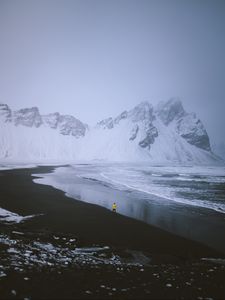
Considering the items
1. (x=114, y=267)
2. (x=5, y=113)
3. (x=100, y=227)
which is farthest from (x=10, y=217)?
(x=5, y=113)

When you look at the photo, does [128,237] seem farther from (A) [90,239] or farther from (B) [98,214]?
(B) [98,214]

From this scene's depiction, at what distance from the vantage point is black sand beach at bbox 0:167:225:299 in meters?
7.35

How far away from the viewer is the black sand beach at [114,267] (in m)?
7.35

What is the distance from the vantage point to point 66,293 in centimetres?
715

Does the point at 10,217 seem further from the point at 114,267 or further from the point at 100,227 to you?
the point at 114,267

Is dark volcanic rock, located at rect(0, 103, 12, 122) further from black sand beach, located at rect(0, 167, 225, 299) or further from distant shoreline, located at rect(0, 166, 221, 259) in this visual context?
black sand beach, located at rect(0, 167, 225, 299)

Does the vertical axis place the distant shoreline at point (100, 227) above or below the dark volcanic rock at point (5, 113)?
below

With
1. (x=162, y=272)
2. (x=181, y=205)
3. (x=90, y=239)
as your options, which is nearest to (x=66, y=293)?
(x=162, y=272)

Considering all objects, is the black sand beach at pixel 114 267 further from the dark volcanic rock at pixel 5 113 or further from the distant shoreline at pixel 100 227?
the dark volcanic rock at pixel 5 113

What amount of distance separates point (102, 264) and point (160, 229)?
19.2 feet

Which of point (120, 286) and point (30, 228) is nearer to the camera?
point (120, 286)

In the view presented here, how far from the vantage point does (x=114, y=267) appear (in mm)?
8992

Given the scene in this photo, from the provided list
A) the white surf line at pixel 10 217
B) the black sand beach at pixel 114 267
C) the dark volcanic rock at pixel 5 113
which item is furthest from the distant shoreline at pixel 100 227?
the dark volcanic rock at pixel 5 113

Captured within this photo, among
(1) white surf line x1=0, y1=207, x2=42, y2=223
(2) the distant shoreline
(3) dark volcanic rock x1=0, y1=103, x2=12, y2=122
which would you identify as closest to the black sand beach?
(2) the distant shoreline
